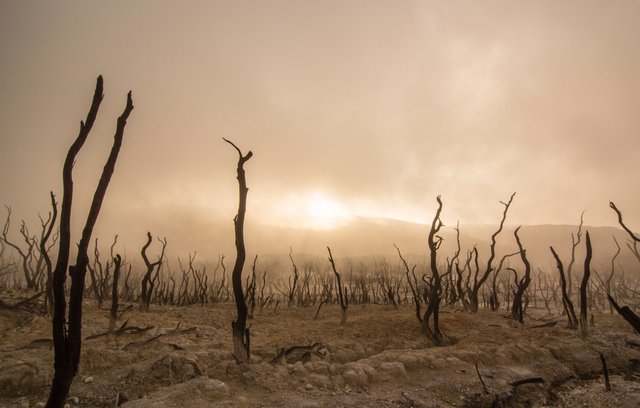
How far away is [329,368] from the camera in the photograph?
609 centimetres

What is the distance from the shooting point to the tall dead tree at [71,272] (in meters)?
3.30

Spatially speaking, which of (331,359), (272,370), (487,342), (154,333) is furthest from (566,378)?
(154,333)

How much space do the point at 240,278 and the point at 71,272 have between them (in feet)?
9.56

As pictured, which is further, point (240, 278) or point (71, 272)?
point (240, 278)

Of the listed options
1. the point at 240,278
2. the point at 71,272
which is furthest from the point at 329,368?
the point at 71,272

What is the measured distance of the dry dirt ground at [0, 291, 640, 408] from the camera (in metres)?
5.20

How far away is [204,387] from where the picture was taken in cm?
499

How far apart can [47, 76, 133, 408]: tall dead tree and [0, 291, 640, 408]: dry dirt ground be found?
5.55ft

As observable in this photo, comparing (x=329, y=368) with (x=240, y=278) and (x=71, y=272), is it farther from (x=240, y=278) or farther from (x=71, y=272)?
(x=71, y=272)

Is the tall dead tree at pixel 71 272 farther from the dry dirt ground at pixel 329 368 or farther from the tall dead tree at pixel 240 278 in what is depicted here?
the tall dead tree at pixel 240 278

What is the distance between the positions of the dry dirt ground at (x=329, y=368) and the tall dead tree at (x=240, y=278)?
333 millimetres

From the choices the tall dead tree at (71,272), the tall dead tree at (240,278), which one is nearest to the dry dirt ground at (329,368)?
the tall dead tree at (240,278)

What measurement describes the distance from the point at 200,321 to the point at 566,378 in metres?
10.1

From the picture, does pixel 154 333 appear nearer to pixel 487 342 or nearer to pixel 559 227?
pixel 487 342
